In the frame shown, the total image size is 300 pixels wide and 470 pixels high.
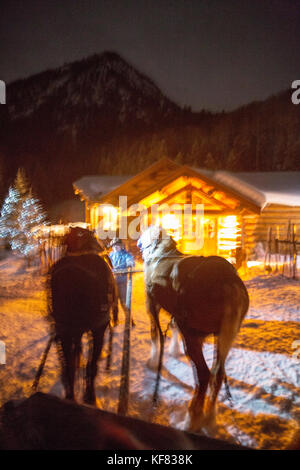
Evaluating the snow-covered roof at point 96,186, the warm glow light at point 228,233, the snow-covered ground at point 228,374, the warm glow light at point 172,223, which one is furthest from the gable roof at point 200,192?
the snow-covered ground at point 228,374

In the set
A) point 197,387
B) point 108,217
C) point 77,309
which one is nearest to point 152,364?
point 197,387

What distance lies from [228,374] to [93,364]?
2151 millimetres

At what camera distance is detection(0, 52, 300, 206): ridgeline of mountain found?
4216 cm

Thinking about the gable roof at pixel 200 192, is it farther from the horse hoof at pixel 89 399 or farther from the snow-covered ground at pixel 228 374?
the horse hoof at pixel 89 399

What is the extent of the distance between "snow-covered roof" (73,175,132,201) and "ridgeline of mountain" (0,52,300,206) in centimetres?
1863

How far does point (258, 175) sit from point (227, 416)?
2274 cm

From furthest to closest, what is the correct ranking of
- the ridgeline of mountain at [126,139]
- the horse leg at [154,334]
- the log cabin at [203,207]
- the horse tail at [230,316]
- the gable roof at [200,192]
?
the ridgeline of mountain at [126,139], the log cabin at [203,207], the gable roof at [200,192], the horse leg at [154,334], the horse tail at [230,316]

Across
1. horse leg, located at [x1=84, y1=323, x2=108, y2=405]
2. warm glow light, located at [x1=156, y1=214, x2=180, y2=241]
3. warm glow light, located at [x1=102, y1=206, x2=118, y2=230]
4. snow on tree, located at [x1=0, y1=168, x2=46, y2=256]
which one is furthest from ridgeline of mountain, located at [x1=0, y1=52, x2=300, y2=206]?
horse leg, located at [x1=84, y1=323, x2=108, y2=405]

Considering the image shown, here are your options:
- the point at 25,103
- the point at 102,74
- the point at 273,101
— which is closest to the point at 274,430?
the point at 273,101

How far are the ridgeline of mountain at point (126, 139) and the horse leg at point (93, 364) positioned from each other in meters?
37.8

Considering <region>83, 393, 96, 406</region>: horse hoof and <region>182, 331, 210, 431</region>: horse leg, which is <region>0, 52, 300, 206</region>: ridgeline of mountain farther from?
<region>83, 393, 96, 406</region>: horse hoof

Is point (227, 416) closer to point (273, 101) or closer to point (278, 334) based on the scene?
point (278, 334)

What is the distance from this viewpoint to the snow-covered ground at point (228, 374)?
2.74 meters

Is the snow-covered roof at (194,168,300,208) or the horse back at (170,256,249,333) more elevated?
the snow-covered roof at (194,168,300,208)
